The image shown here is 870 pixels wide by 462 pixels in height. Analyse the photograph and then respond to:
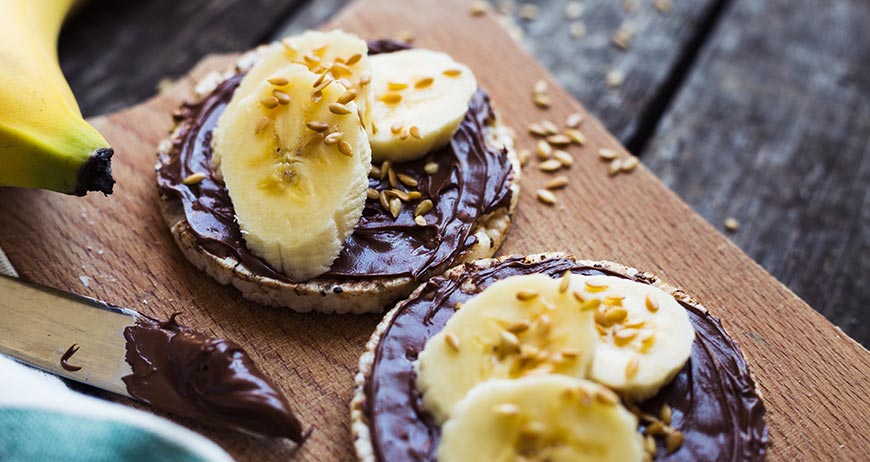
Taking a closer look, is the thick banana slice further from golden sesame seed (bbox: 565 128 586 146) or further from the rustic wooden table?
the rustic wooden table

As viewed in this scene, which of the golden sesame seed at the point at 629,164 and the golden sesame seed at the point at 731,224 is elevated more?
the golden sesame seed at the point at 629,164

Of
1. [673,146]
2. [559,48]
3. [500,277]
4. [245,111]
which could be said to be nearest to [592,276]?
[500,277]

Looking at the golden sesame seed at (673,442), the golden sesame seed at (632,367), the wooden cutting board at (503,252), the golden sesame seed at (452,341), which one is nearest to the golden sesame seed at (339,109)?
the wooden cutting board at (503,252)

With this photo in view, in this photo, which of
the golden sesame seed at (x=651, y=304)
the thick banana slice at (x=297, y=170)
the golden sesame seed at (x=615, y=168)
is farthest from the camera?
the golden sesame seed at (x=615, y=168)

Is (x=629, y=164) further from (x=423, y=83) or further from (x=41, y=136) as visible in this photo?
(x=41, y=136)

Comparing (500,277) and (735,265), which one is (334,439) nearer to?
(500,277)

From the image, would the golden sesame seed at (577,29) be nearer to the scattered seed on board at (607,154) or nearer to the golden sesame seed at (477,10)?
the golden sesame seed at (477,10)

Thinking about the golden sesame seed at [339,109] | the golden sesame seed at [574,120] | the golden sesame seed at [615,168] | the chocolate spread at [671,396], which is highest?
the golden sesame seed at [339,109]
